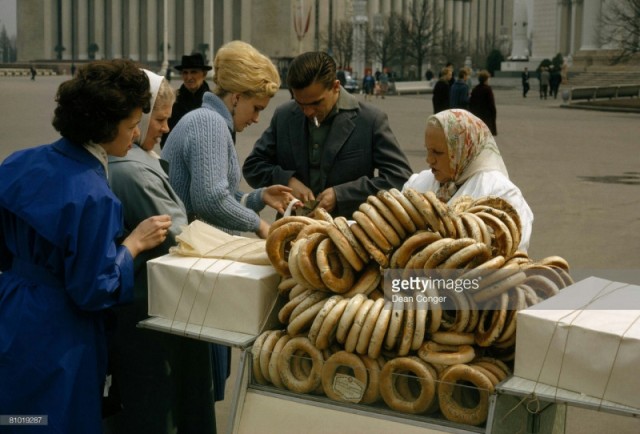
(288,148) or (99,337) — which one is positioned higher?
(288,148)

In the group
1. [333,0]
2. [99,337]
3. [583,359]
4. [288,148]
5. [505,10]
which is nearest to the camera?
[583,359]

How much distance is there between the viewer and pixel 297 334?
10.7 feet

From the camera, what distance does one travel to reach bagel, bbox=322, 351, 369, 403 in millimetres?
3100

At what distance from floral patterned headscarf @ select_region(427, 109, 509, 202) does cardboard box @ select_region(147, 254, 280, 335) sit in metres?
1.09

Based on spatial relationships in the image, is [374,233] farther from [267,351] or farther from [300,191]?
[300,191]

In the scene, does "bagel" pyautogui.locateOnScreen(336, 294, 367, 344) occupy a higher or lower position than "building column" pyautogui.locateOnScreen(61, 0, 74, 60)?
lower

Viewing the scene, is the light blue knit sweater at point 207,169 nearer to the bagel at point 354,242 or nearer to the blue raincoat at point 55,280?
the blue raincoat at point 55,280

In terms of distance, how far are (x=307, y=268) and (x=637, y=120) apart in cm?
3024

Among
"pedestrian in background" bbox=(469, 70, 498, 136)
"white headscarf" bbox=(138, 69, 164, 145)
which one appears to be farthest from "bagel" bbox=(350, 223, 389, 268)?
"pedestrian in background" bbox=(469, 70, 498, 136)

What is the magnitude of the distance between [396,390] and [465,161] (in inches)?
54.4

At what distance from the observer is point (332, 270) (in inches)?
126

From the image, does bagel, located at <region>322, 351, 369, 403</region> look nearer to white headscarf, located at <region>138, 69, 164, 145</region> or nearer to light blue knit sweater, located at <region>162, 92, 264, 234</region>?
white headscarf, located at <region>138, 69, 164, 145</region>

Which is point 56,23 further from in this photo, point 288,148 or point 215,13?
point 288,148

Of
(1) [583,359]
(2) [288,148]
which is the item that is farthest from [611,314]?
(2) [288,148]
